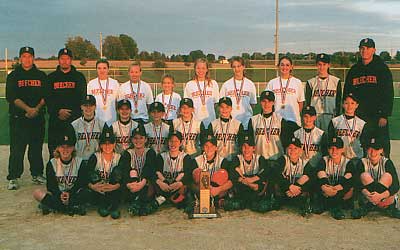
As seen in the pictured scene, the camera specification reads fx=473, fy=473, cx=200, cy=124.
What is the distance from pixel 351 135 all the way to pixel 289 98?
3.26 ft

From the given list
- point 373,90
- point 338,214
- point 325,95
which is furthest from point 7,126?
point 338,214

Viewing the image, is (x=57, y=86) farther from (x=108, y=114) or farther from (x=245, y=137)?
(x=245, y=137)

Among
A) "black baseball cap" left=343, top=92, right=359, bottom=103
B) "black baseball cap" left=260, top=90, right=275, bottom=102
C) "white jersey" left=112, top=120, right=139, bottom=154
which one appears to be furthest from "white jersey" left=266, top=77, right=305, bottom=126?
"white jersey" left=112, top=120, right=139, bottom=154

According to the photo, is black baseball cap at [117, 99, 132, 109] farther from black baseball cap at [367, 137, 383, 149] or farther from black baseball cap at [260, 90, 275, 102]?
black baseball cap at [367, 137, 383, 149]

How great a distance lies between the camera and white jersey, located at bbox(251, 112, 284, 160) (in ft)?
20.5

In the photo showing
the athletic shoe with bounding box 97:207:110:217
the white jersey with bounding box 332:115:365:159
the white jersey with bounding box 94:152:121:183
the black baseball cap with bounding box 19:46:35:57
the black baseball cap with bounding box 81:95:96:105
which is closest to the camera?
the athletic shoe with bounding box 97:207:110:217

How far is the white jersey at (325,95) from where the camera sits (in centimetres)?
648

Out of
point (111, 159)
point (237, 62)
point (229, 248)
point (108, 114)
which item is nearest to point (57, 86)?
point (108, 114)

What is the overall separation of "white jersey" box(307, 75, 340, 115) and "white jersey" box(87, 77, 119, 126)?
112 inches

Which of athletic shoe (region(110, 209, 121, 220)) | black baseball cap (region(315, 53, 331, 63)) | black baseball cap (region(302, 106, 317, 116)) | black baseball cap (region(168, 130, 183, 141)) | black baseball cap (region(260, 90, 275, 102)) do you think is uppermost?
black baseball cap (region(315, 53, 331, 63))

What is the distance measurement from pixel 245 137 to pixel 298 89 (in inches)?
45.0

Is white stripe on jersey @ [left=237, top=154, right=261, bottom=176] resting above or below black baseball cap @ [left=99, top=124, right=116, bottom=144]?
below

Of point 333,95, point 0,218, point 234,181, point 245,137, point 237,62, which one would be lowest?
point 0,218

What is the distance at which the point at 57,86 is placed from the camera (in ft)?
22.5
